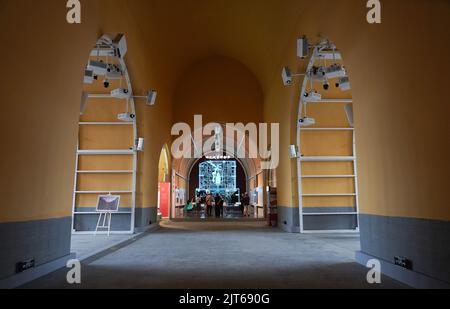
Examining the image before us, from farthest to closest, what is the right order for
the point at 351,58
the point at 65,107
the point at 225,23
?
1. the point at 225,23
2. the point at 351,58
3. the point at 65,107

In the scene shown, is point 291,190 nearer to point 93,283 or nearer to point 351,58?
point 351,58

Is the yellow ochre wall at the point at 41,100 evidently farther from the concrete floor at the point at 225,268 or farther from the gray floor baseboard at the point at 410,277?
the gray floor baseboard at the point at 410,277

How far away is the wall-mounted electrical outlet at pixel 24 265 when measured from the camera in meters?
3.84

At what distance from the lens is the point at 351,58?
5.54 meters

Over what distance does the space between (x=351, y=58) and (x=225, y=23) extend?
6693 mm

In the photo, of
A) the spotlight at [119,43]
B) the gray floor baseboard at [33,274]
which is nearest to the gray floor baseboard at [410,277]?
the gray floor baseboard at [33,274]

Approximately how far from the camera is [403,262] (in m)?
4.04

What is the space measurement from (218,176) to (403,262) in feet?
104

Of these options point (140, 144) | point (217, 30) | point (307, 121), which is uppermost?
point (217, 30)

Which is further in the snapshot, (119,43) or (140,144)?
(140,144)

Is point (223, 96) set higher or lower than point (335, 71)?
higher

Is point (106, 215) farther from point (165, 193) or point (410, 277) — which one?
point (410, 277)

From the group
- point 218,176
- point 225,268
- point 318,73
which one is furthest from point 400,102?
point 218,176

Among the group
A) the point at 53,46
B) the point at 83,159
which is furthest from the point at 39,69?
the point at 83,159
